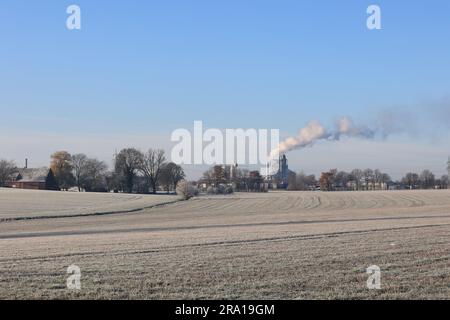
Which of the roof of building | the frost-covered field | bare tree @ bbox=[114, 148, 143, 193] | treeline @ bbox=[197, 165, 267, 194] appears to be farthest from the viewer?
the roof of building

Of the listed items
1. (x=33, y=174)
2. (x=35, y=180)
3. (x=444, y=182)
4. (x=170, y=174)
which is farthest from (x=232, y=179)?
(x=444, y=182)

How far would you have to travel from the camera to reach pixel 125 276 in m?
13.7

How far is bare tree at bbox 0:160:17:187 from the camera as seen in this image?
163 metres

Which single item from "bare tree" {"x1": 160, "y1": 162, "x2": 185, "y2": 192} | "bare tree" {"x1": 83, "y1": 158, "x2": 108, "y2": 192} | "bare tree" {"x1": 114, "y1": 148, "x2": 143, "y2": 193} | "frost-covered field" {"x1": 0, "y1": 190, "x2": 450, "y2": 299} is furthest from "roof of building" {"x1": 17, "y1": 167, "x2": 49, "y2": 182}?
"frost-covered field" {"x1": 0, "y1": 190, "x2": 450, "y2": 299}

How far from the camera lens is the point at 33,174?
162 meters

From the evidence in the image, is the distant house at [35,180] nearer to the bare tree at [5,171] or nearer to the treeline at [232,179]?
the bare tree at [5,171]

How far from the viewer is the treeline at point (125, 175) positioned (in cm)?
15362

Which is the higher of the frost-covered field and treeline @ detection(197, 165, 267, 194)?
treeline @ detection(197, 165, 267, 194)

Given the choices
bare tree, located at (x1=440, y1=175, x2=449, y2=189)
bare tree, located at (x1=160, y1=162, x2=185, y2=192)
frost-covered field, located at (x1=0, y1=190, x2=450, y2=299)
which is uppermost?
bare tree, located at (x1=160, y1=162, x2=185, y2=192)

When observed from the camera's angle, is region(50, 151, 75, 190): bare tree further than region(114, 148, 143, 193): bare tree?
Yes

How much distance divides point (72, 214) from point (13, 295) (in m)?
52.4

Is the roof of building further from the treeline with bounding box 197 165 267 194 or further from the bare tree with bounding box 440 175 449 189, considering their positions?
the bare tree with bounding box 440 175 449 189

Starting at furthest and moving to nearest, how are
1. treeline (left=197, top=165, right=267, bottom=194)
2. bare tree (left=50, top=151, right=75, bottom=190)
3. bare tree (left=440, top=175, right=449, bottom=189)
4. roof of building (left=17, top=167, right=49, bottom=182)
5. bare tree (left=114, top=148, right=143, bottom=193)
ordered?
bare tree (left=440, top=175, right=449, bottom=189) < bare tree (left=50, top=151, right=75, bottom=190) < roof of building (left=17, top=167, right=49, bottom=182) < treeline (left=197, top=165, right=267, bottom=194) < bare tree (left=114, top=148, right=143, bottom=193)
